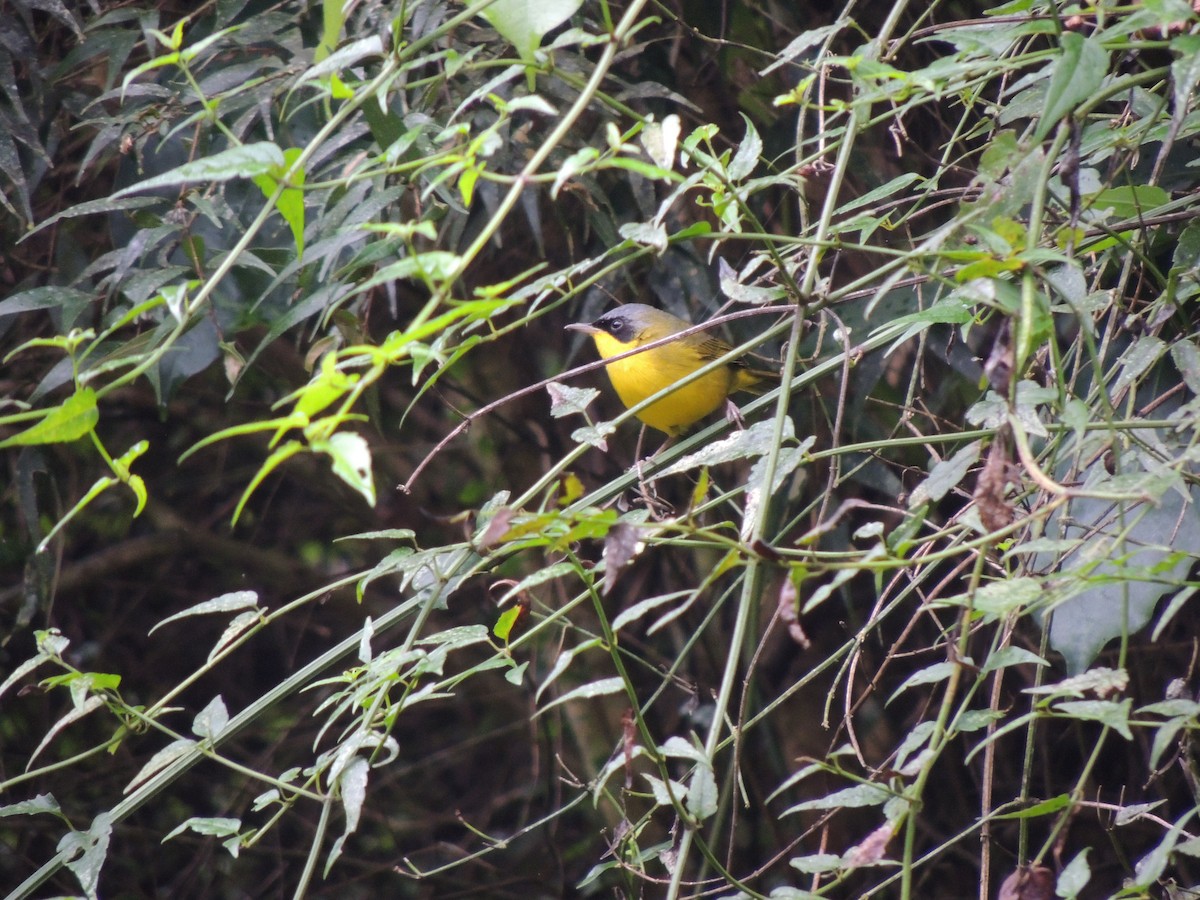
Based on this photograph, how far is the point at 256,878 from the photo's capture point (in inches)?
200

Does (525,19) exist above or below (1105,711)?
above

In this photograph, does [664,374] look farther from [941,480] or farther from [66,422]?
[66,422]

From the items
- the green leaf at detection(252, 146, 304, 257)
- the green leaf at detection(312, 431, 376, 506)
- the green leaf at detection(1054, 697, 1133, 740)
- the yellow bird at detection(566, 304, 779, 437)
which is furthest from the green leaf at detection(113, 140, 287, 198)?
the yellow bird at detection(566, 304, 779, 437)

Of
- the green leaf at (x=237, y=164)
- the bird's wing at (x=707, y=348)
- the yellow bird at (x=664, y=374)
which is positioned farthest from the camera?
the bird's wing at (x=707, y=348)

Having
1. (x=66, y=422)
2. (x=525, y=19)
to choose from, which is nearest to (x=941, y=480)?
(x=525, y=19)

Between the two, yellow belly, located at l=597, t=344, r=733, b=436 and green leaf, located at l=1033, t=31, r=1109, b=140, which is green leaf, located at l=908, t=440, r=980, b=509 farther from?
yellow belly, located at l=597, t=344, r=733, b=436

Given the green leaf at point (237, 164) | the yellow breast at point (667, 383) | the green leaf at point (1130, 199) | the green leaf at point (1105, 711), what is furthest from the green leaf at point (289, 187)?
the yellow breast at point (667, 383)

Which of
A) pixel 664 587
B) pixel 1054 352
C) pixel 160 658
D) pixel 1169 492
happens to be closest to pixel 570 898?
pixel 664 587

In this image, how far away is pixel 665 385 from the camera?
13.2ft

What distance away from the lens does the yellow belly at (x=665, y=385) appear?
395cm

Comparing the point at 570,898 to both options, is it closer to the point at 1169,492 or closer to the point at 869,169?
the point at 869,169

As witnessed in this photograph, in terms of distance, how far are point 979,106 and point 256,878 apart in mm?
4270

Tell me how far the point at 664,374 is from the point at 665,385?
0.21 ft

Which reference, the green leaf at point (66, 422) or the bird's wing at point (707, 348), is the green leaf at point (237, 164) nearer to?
the green leaf at point (66, 422)
